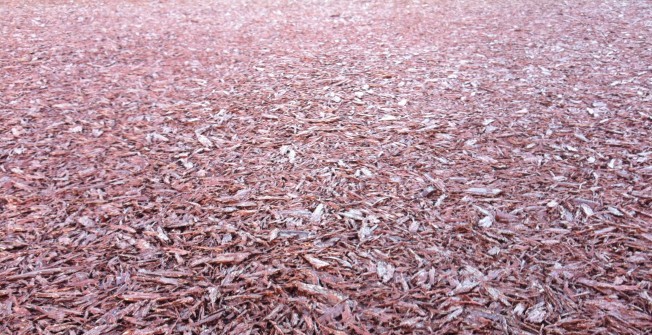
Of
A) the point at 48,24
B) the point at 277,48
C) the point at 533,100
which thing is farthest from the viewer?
the point at 48,24

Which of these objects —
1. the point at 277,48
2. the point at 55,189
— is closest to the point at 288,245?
the point at 55,189

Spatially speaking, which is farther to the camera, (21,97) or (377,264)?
(21,97)

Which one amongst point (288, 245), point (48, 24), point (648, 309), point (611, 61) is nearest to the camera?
point (648, 309)

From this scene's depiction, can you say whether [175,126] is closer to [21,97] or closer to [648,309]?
[21,97]

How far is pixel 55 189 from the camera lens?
2.50 meters

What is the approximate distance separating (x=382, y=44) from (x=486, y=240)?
3546mm

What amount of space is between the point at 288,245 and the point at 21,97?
3056 mm

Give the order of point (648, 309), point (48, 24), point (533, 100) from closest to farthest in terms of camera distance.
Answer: point (648, 309), point (533, 100), point (48, 24)

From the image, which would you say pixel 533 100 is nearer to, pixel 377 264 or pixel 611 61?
pixel 611 61

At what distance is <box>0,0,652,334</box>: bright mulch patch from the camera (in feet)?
5.92

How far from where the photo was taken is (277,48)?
5035mm

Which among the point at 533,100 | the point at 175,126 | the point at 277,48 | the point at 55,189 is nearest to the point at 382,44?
the point at 277,48

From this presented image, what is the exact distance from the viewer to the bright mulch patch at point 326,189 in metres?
1.80

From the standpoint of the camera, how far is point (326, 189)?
2.52 metres
